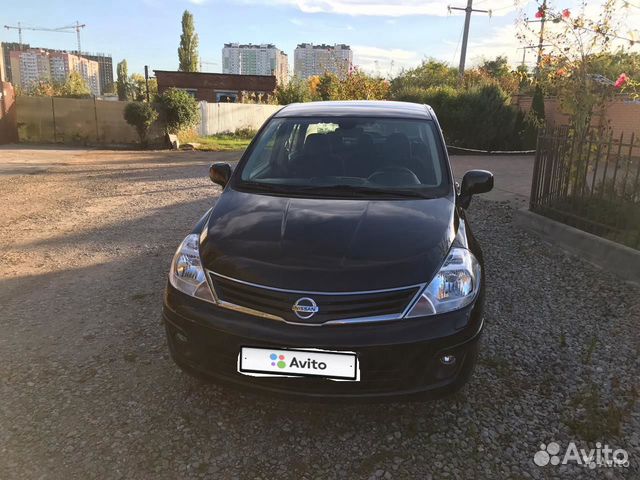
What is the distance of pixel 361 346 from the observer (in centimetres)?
229

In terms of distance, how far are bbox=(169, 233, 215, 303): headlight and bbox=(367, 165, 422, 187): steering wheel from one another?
1305 millimetres

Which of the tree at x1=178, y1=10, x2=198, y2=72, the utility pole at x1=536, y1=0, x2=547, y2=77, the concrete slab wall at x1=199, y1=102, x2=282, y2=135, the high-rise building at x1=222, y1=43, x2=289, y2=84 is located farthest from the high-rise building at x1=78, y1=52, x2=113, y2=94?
the utility pole at x1=536, y1=0, x2=547, y2=77

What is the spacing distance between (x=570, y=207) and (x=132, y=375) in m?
5.27

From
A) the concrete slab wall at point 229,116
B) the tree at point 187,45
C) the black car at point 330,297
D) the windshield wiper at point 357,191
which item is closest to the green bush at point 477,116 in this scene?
the concrete slab wall at point 229,116

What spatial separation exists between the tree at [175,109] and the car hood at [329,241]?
1761cm

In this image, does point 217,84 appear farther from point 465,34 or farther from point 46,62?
point 46,62

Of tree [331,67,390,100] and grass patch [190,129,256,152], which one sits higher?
tree [331,67,390,100]

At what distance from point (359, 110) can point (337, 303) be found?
225 centimetres

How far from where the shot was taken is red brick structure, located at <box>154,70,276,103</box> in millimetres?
43469

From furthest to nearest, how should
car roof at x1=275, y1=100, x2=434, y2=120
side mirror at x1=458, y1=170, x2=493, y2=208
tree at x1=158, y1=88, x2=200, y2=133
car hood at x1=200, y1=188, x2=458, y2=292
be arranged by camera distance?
tree at x1=158, y1=88, x2=200, y2=133
car roof at x1=275, y1=100, x2=434, y2=120
side mirror at x1=458, y1=170, x2=493, y2=208
car hood at x1=200, y1=188, x2=458, y2=292

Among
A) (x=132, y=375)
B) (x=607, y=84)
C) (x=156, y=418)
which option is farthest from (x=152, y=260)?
(x=607, y=84)

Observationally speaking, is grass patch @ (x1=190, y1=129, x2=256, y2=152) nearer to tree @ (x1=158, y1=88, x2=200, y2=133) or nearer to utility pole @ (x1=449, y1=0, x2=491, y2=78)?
tree @ (x1=158, y1=88, x2=200, y2=133)

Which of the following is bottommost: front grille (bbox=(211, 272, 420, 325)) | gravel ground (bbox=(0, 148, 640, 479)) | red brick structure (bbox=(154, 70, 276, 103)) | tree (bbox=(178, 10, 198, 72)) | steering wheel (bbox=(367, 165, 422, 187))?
gravel ground (bbox=(0, 148, 640, 479))

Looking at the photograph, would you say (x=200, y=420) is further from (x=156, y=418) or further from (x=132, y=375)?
(x=132, y=375)
